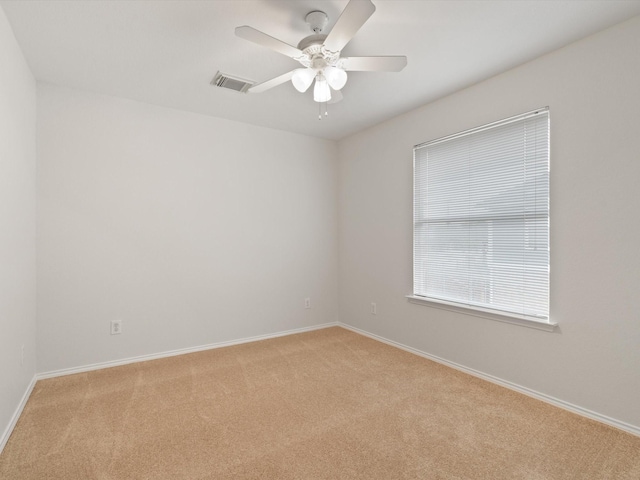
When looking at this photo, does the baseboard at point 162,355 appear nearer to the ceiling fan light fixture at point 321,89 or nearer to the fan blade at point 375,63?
the ceiling fan light fixture at point 321,89

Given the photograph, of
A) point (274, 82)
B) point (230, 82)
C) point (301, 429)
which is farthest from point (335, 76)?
point (301, 429)

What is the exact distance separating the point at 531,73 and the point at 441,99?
82 centimetres

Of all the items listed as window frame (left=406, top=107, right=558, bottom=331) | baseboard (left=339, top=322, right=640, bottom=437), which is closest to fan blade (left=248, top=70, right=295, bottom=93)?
window frame (left=406, top=107, right=558, bottom=331)

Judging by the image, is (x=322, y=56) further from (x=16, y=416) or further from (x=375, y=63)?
(x=16, y=416)

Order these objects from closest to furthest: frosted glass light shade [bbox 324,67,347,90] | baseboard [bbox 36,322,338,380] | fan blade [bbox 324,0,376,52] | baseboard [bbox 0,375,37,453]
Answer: fan blade [bbox 324,0,376,52]
baseboard [bbox 0,375,37,453]
frosted glass light shade [bbox 324,67,347,90]
baseboard [bbox 36,322,338,380]

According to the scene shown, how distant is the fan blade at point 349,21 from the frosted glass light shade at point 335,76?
19 centimetres

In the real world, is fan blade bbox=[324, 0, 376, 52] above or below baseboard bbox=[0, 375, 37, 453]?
above

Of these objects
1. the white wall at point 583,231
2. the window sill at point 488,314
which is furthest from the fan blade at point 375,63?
the window sill at point 488,314

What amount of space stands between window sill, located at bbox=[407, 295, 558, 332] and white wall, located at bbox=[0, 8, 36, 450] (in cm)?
323

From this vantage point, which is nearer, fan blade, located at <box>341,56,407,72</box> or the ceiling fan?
the ceiling fan

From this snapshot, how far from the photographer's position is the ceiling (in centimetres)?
196

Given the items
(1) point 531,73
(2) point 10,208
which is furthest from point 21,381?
(1) point 531,73

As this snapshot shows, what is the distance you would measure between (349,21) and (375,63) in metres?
0.44

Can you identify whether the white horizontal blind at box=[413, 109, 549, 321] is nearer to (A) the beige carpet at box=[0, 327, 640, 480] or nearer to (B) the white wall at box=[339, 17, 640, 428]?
(B) the white wall at box=[339, 17, 640, 428]
